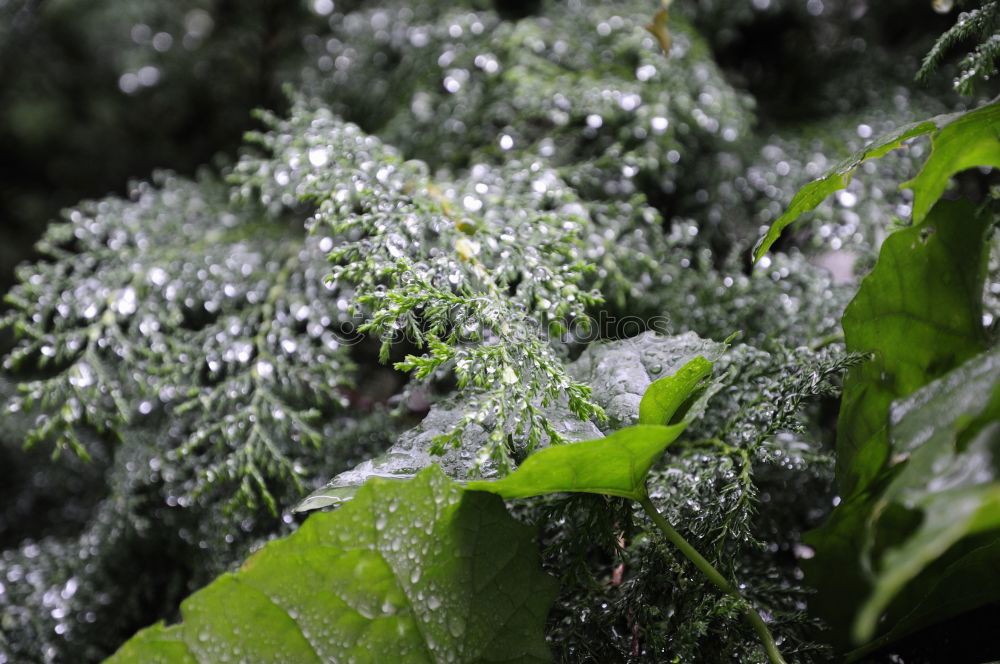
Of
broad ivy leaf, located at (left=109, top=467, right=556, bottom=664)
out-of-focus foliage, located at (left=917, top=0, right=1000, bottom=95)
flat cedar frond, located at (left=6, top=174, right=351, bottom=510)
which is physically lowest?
flat cedar frond, located at (left=6, top=174, right=351, bottom=510)

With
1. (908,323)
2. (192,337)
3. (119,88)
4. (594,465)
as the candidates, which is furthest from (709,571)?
(119,88)

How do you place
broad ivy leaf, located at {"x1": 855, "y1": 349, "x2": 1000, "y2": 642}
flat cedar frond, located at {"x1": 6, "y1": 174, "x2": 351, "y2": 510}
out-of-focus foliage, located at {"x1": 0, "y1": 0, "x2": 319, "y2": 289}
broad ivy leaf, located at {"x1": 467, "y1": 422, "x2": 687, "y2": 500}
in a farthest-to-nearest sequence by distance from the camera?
out-of-focus foliage, located at {"x1": 0, "y1": 0, "x2": 319, "y2": 289}, flat cedar frond, located at {"x1": 6, "y1": 174, "x2": 351, "y2": 510}, broad ivy leaf, located at {"x1": 467, "y1": 422, "x2": 687, "y2": 500}, broad ivy leaf, located at {"x1": 855, "y1": 349, "x2": 1000, "y2": 642}

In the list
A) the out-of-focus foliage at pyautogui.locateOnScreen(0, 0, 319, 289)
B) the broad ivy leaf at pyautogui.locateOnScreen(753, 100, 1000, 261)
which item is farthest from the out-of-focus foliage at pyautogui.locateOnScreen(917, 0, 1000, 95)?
the out-of-focus foliage at pyautogui.locateOnScreen(0, 0, 319, 289)

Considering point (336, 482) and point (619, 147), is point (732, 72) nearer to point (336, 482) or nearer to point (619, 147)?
point (619, 147)

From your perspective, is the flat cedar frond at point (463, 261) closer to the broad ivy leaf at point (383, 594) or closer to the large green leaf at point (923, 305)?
the broad ivy leaf at point (383, 594)

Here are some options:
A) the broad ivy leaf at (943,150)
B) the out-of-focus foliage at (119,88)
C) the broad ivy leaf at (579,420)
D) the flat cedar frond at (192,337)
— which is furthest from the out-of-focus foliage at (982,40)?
the out-of-focus foliage at (119,88)

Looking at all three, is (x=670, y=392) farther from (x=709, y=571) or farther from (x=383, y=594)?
(x=383, y=594)

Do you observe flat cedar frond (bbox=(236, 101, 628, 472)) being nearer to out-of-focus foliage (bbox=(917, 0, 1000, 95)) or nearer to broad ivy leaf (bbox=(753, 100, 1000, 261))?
broad ivy leaf (bbox=(753, 100, 1000, 261))
